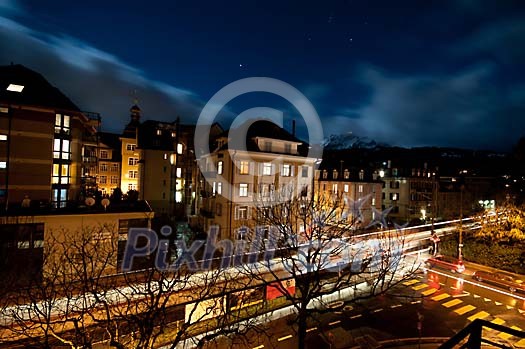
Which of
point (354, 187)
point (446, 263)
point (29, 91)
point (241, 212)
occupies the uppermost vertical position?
point (29, 91)

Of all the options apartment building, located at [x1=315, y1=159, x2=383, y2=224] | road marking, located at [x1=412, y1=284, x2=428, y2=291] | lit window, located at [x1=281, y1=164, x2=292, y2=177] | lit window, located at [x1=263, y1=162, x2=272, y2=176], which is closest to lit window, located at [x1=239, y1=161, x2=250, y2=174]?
lit window, located at [x1=263, y1=162, x2=272, y2=176]

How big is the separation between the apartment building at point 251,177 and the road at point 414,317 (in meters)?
13.8

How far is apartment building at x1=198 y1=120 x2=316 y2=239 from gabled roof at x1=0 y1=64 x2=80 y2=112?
15057 millimetres

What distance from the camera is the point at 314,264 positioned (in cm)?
1526

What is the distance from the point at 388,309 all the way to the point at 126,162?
42920mm

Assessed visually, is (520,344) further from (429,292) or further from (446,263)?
(446,263)

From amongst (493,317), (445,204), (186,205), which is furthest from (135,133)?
(445,204)

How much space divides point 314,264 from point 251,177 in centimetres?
1762

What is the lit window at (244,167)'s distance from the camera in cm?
3125

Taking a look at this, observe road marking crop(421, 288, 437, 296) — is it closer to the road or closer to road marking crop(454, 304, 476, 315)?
the road

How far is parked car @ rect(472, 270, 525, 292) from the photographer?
841 inches

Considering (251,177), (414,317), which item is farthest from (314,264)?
(251,177)

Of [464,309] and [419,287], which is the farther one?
[419,287]

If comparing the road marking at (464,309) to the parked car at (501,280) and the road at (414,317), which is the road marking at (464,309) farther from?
the parked car at (501,280)
